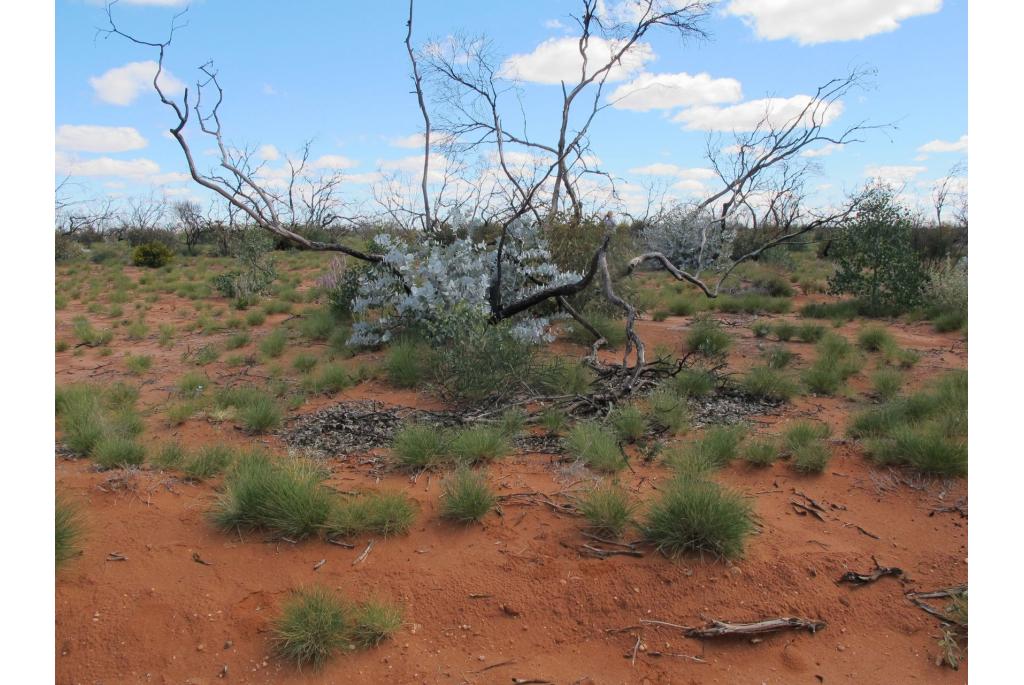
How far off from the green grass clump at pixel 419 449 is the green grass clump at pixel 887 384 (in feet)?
14.3

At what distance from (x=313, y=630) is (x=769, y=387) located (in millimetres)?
5077

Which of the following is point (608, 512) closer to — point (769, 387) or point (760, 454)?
point (760, 454)

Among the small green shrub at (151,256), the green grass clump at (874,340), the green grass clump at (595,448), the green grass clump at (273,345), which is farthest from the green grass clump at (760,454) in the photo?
the small green shrub at (151,256)

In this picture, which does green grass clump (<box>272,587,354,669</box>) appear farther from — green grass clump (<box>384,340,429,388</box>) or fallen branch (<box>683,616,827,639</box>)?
green grass clump (<box>384,340,429,388</box>)

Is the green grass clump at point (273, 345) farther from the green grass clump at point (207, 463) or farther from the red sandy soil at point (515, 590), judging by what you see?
the red sandy soil at point (515, 590)

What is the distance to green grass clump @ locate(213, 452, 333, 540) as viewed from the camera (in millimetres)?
4137

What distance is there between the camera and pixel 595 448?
517 centimetres

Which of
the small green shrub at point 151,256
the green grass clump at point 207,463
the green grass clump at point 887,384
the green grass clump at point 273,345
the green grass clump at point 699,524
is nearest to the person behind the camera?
the green grass clump at point 699,524

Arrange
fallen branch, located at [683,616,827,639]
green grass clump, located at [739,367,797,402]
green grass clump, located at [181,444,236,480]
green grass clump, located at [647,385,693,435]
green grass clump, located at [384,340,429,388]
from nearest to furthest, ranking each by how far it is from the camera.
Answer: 1. fallen branch, located at [683,616,827,639]
2. green grass clump, located at [181,444,236,480]
3. green grass clump, located at [647,385,693,435]
4. green grass clump, located at [739,367,797,402]
5. green grass clump, located at [384,340,429,388]

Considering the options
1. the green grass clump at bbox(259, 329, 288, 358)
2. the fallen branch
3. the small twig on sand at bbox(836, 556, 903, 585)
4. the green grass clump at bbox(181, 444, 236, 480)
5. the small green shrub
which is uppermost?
the small green shrub

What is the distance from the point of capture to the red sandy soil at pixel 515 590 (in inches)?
126

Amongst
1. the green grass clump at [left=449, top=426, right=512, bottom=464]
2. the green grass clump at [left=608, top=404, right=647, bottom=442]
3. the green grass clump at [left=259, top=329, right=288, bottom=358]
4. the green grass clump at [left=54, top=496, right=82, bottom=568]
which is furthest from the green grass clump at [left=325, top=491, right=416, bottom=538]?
the green grass clump at [left=259, top=329, right=288, bottom=358]

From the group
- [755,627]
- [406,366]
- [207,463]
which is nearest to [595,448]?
[755,627]

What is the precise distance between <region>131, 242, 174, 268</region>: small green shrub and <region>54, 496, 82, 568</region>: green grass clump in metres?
21.7
